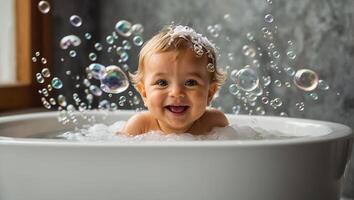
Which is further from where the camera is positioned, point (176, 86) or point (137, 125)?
point (137, 125)

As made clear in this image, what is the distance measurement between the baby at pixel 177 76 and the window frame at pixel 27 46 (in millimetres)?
874

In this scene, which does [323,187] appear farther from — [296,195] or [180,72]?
[180,72]

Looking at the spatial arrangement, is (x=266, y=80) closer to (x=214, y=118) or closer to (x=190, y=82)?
(x=214, y=118)

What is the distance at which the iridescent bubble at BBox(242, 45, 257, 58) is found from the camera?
74.3 inches

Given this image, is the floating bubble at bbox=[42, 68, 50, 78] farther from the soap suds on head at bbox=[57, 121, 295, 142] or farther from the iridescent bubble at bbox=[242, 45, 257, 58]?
the iridescent bubble at bbox=[242, 45, 257, 58]

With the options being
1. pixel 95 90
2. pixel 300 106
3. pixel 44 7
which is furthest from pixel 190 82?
pixel 95 90

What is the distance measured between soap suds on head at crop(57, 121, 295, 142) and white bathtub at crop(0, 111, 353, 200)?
0.18 m

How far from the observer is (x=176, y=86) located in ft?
4.02

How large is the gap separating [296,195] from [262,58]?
36.7 inches

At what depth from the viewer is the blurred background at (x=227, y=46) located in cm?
179

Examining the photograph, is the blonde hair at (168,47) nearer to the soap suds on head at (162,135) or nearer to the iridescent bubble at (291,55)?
the soap suds on head at (162,135)

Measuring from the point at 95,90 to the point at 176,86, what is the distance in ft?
3.20

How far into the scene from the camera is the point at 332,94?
5.90 ft

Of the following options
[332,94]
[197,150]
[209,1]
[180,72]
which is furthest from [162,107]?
[209,1]
